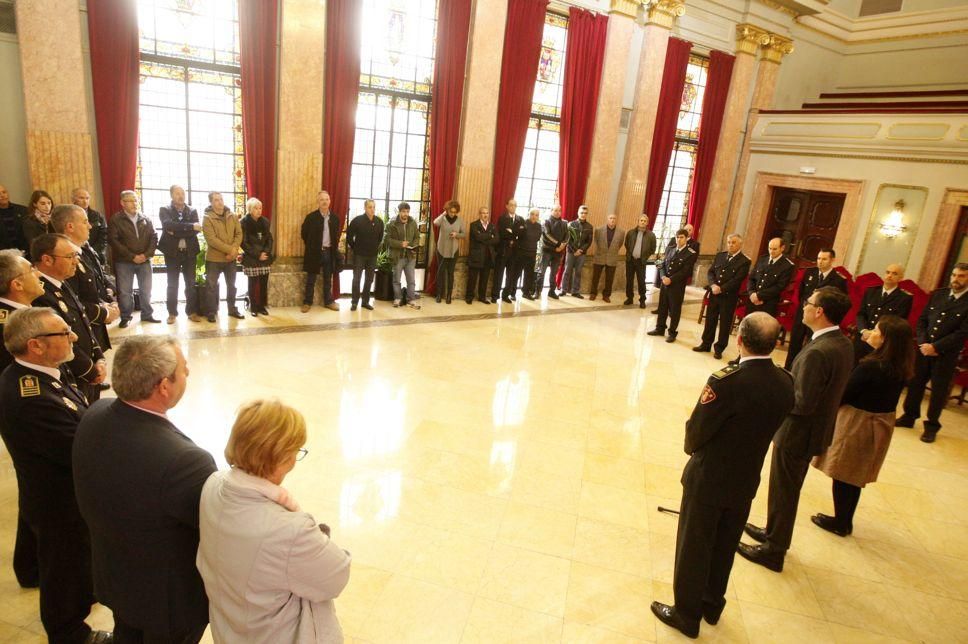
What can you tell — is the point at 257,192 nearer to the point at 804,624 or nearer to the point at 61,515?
the point at 61,515

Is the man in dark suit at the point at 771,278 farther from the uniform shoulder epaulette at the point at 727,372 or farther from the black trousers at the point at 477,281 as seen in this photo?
the uniform shoulder epaulette at the point at 727,372

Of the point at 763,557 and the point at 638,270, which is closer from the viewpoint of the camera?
the point at 763,557

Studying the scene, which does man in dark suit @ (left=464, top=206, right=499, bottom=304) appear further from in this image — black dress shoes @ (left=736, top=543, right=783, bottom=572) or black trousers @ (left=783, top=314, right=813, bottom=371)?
black dress shoes @ (left=736, top=543, right=783, bottom=572)

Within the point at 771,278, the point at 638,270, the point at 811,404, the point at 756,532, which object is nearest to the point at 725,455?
the point at 811,404

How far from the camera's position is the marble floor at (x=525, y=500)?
9.02 feet

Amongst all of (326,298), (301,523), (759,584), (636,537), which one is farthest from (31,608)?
(326,298)

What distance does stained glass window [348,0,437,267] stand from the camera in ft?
24.3

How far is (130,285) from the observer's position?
6.00 meters

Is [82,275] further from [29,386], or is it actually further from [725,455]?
[725,455]

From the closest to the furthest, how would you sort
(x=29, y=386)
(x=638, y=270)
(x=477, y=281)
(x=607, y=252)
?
(x=29, y=386), (x=477, y=281), (x=638, y=270), (x=607, y=252)

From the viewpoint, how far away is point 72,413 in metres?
1.96

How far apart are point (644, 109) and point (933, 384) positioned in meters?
6.11

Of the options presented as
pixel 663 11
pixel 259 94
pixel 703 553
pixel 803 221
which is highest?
pixel 663 11

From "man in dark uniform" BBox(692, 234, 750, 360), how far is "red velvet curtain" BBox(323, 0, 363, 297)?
15.7ft
